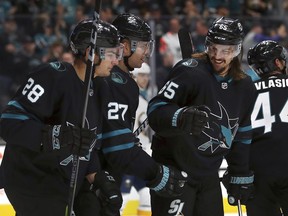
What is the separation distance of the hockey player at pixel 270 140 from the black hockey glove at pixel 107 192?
1.16 m

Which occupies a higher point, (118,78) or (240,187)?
(118,78)

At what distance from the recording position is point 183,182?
445 centimetres

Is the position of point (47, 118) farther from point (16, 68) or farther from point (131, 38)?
point (16, 68)

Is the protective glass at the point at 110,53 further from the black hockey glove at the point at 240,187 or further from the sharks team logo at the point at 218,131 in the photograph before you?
the black hockey glove at the point at 240,187

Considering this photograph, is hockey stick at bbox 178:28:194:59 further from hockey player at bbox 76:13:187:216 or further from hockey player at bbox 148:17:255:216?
hockey player at bbox 76:13:187:216

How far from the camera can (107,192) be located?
418 centimetres

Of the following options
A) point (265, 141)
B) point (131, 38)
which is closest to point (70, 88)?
point (131, 38)

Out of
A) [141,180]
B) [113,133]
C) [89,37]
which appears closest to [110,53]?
[89,37]

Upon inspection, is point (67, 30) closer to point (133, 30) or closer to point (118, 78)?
point (133, 30)

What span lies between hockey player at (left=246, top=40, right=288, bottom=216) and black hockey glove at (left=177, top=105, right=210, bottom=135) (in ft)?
2.83

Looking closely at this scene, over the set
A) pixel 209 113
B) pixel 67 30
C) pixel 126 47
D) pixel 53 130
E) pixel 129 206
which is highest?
pixel 126 47

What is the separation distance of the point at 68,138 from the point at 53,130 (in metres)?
0.09

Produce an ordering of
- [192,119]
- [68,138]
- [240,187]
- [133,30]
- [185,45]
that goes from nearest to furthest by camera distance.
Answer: [68,138] → [192,119] → [133,30] → [240,187] → [185,45]

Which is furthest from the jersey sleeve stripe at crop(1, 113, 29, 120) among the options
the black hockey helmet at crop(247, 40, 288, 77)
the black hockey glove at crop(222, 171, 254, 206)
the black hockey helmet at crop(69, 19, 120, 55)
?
the black hockey helmet at crop(247, 40, 288, 77)
